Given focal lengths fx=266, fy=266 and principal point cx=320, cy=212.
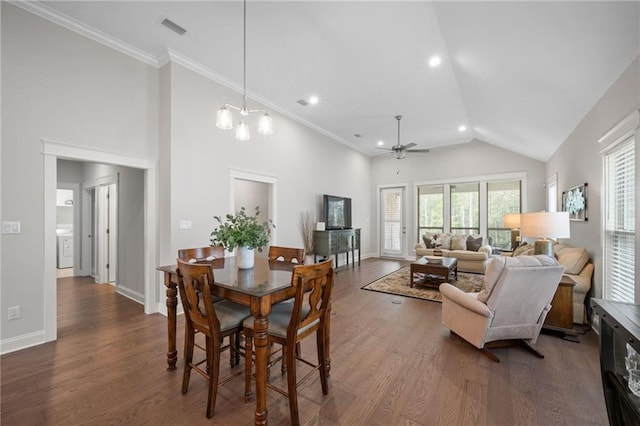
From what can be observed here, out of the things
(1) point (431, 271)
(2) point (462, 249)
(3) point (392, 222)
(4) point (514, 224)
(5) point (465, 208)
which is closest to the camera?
(1) point (431, 271)

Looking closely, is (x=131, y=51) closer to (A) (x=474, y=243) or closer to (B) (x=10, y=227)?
(B) (x=10, y=227)

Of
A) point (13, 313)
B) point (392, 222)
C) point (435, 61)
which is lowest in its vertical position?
point (13, 313)

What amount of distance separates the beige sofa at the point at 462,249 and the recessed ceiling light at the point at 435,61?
374cm

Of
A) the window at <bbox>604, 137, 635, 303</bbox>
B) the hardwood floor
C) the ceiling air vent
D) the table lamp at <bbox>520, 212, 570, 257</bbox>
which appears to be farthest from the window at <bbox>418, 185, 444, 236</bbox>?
the ceiling air vent

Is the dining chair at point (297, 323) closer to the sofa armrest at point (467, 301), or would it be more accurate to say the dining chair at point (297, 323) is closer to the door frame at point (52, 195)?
the sofa armrest at point (467, 301)

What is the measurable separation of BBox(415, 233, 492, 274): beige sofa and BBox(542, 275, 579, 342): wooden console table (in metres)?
2.79

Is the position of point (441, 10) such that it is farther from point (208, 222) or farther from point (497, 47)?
point (208, 222)

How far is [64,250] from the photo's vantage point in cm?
628

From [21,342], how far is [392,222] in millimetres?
7945

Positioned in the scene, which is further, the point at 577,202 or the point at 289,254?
the point at 577,202

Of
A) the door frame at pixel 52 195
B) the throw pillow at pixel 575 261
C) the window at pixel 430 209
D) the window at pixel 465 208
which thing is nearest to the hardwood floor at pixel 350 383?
the door frame at pixel 52 195

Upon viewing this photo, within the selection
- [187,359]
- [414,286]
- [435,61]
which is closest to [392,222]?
[414,286]

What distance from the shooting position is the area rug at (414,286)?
4.37m

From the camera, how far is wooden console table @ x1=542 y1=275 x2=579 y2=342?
2.85 m
